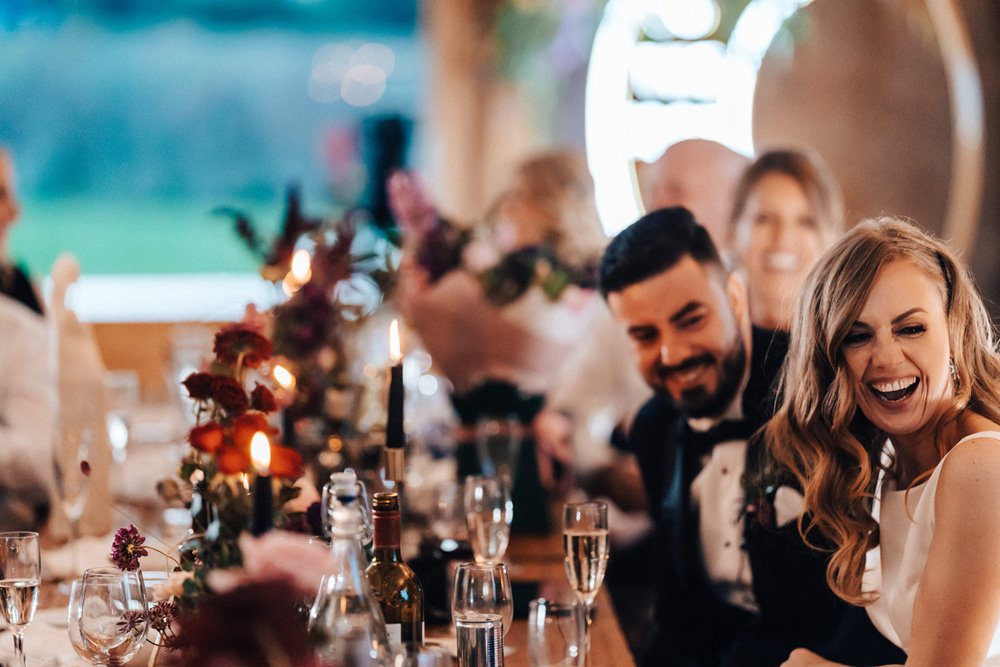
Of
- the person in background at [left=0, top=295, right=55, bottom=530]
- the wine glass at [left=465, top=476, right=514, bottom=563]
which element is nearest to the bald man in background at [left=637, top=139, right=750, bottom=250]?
the wine glass at [left=465, top=476, right=514, bottom=563]

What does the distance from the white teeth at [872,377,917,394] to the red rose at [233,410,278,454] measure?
69cm

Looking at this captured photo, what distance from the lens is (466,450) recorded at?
2.44m

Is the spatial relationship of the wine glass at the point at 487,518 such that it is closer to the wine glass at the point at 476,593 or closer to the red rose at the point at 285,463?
the wine glass at the point at 476,593

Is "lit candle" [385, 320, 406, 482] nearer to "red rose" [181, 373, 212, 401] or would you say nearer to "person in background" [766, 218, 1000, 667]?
"red rose" [181, 373, 212, 401]

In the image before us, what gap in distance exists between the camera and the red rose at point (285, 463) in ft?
3.72

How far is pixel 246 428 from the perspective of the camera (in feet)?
3.77

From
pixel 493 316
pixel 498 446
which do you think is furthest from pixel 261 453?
pixel 493 316

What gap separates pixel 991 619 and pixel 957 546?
0.27ft

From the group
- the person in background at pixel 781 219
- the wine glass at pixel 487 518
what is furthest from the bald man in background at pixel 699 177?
the wine glass at pixel 487 518

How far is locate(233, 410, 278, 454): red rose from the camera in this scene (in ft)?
3.75

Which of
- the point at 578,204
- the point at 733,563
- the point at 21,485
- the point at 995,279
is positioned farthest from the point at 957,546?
the point at 995,279

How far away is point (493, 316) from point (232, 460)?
1.40 meters

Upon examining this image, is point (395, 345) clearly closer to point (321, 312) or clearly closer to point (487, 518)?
point (487, 518)

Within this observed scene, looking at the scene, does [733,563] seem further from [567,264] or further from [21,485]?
[21,485]
